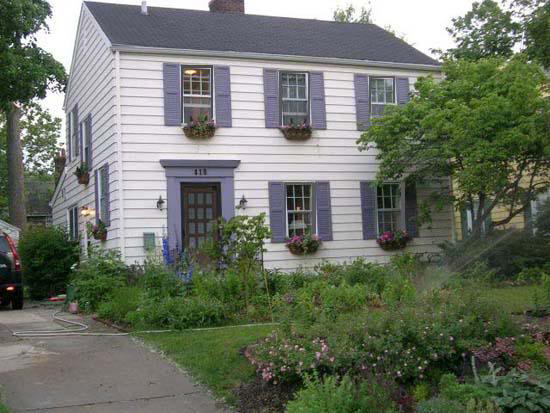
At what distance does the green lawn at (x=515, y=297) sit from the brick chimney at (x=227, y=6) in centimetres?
1169

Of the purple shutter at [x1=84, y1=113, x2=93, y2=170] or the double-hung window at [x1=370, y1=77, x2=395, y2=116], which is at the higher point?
the double-hung window at [x1=370, y1=77, x2=395, y2=116]

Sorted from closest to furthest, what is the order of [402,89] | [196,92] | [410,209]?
[196,92] < [410,209] < [402,89]

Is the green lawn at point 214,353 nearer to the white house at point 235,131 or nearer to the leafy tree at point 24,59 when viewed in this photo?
the white house at point 235,131

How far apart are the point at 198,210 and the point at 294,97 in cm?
367

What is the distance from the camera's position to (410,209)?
16.5 meters

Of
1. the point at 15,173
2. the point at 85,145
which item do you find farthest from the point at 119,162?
the point at 15,173

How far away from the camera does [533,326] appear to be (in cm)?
658

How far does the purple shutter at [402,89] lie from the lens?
54.8 feet

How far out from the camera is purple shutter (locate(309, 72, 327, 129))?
15750 mm

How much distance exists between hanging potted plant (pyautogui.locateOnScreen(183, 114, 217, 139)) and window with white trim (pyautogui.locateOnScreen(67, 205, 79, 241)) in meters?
6.15

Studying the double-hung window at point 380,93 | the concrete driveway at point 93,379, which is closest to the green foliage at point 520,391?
the concrete driveway at point 93,379

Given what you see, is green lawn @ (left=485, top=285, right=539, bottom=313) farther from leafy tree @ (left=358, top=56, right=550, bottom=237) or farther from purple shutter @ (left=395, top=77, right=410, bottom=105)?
purple shutter @ (left=395, top=77, right=410, bottom=105)

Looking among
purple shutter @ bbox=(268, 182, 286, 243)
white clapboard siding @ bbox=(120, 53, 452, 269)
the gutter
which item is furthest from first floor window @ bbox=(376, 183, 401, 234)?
the gutter

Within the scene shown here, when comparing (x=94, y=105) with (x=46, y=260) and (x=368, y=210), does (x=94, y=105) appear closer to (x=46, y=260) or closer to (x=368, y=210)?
(x=46, y=260)
